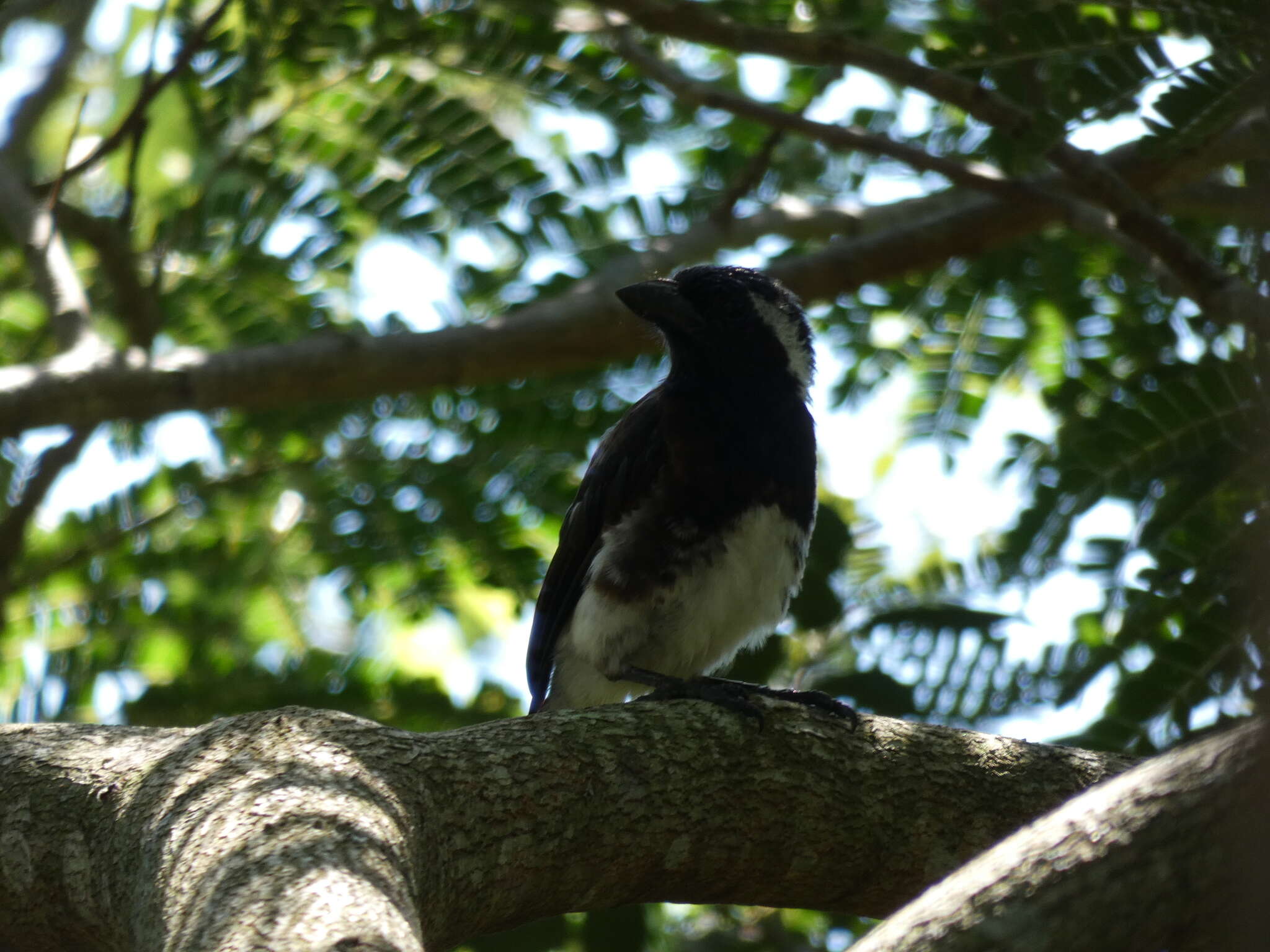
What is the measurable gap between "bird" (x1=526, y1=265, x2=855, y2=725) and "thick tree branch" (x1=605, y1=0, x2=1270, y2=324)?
33.0 inches

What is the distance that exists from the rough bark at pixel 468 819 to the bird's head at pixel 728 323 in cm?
161

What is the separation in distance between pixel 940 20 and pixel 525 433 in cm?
248

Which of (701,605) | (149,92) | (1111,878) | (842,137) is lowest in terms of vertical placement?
(701,605)

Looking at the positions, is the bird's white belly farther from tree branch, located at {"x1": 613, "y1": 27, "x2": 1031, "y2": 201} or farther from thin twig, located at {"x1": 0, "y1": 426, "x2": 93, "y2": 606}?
thin twig, located at {"x1": 0, "y1": 426, "x2": 93, "y2": 606}

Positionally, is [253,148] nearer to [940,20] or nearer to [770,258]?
[770,258]

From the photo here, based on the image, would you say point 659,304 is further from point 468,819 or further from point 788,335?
point 468,819

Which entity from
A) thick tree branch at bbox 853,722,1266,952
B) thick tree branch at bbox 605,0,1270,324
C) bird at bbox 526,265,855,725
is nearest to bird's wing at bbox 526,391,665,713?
bird at bbox 526,265,855,725

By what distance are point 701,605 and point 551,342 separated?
4.73 feet

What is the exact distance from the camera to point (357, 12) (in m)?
5.33

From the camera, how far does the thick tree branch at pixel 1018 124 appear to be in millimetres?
4051

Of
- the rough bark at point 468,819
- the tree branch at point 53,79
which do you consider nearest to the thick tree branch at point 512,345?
the rough bark at point 468,819

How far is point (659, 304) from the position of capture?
4555 mm

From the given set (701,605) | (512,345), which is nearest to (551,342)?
(512,345)

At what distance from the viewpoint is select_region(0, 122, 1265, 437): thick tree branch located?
459cm
